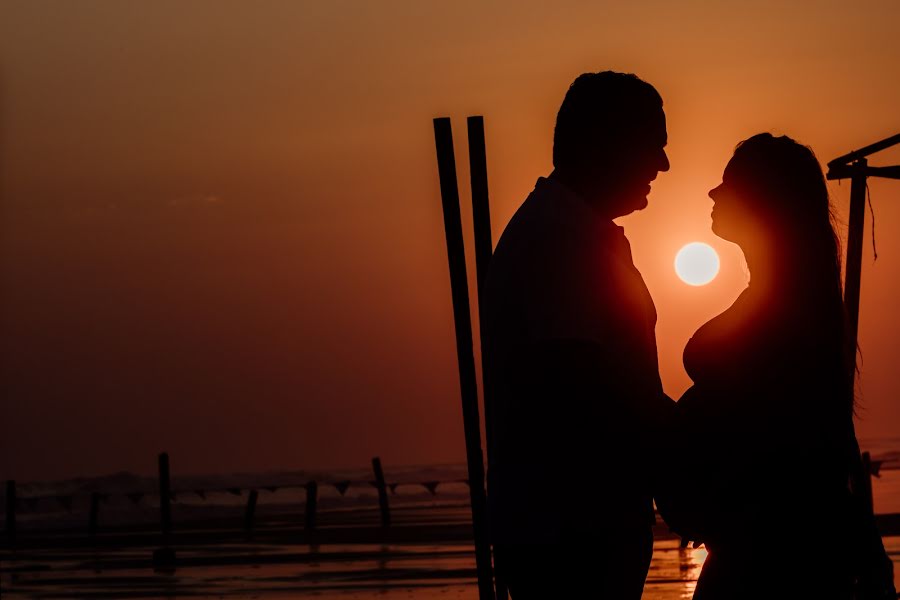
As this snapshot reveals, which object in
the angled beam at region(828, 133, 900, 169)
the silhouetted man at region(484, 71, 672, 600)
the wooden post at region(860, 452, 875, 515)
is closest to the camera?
the silhouetted man at region(484, 71, 672, 600)

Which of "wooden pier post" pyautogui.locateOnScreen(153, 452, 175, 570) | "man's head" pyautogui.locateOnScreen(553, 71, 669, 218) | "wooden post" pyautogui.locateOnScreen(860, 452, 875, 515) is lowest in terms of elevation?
"wooden pier post" pyautogui.locateOnScreen(153, 452, 175, 570)

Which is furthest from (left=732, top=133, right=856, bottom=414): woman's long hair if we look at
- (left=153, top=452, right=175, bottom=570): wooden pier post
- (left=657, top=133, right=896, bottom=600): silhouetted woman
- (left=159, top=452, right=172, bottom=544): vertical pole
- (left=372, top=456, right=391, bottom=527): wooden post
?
(left=372, top=456, right=391, bottom=527): wooden post

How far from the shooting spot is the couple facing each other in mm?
2988

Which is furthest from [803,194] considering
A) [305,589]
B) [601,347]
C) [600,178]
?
[305,589]

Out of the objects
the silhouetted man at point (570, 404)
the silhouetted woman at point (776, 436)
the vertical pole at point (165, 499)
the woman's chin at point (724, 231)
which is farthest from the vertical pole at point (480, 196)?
the vertical pole at point (165, 499)

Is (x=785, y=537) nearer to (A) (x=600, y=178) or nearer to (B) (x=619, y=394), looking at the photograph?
(B) (x=619, y=394)

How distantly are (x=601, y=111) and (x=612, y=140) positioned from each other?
0.07m

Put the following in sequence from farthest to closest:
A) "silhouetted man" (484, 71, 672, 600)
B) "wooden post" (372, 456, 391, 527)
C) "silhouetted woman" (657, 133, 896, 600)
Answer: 1. "wooden post" (372, 456, 391, 527)
2. "silhouetted woman" (657, 133, 896, 600)
3. "silhouetted man" (484, 71, 672, 600)

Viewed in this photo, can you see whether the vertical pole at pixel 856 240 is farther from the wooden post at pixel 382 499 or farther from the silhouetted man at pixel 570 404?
the wooden post at pixel 382 499

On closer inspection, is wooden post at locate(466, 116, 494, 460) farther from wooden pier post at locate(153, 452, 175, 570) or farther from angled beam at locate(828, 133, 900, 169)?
wooden pier post at locate(153, 452, 175, 570)

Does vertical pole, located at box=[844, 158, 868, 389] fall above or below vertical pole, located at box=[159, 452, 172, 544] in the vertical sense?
above

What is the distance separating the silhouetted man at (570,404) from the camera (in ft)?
9.74

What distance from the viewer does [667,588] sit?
15961mm

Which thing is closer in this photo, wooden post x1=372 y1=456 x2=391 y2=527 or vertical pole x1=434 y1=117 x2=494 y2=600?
vertical pole x1=434 y1=117 x2=494 y2=600
